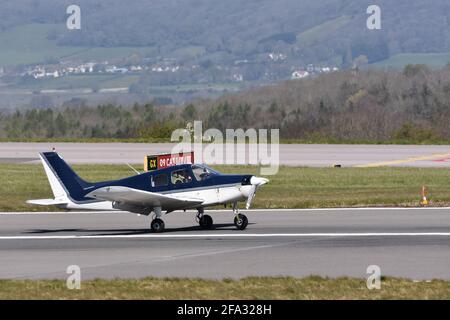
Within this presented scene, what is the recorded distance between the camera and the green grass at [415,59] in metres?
152

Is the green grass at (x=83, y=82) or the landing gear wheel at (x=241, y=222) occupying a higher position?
the green grass at (x=83, y=82)

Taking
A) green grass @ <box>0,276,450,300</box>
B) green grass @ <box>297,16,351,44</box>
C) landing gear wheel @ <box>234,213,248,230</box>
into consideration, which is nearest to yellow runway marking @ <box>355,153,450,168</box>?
landing gear wheel @ <box>234,213,248,230</box>

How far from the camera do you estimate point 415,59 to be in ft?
516

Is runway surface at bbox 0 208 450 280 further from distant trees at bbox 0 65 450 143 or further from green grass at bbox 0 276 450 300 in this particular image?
distant trees at bbox 0 65 450 143

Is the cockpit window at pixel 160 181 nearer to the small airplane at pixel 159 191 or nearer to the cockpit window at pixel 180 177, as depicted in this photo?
the small airplane at pixel 159 191

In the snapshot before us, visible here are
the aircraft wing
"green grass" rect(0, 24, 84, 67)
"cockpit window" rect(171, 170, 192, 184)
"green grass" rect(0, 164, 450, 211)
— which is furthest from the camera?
"green grass" rect(0, 24, 84, 67)

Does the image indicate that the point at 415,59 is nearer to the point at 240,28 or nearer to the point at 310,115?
the point at 240,28

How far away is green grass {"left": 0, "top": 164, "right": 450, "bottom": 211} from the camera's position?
101ft

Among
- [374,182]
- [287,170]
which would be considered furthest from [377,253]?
[287,170]

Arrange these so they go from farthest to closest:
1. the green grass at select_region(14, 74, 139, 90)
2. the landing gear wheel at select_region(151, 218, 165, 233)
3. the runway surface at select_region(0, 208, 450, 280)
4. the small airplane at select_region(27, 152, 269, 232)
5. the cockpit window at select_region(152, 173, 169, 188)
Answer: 1. the green grass at select_region(14, 74, 139, 90)
2. the cockpit window at select_region(152, 173, 169, 188)
3. the landing gear wheel at select_region(151, 218, 165, 233)
4. the small airplane at select_region(27, 152, 269, 232)
5. the runway surface at select_region(0, 208, 450, 280)

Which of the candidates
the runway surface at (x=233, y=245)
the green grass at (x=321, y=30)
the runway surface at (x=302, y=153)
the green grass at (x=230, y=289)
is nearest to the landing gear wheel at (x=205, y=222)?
the runway surface at (x=233, y=245)

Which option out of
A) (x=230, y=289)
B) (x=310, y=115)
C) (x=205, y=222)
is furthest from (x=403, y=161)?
(x=230, y=289)

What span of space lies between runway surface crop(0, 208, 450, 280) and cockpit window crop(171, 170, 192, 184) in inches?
48.3

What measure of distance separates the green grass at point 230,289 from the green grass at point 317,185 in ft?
43.4
